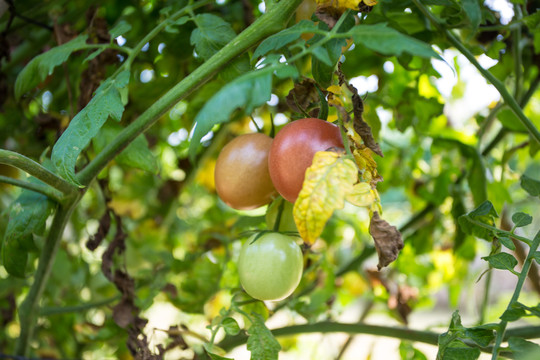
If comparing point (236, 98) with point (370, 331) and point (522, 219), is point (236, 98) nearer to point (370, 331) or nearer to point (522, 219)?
point (522, 219)

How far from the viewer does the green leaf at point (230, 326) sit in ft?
1.81

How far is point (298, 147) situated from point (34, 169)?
0.83 feet

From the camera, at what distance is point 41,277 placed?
2.08ft

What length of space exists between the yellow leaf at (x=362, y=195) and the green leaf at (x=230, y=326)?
247 millimetres

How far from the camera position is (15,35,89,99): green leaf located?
1.93 ft

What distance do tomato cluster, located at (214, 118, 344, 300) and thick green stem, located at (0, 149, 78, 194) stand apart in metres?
0.16

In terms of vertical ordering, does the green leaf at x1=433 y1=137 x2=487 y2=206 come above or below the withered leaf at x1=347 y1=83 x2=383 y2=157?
Result: above

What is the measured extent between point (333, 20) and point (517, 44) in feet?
1.57

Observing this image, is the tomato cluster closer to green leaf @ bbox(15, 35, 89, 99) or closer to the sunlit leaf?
the sunlit leaf

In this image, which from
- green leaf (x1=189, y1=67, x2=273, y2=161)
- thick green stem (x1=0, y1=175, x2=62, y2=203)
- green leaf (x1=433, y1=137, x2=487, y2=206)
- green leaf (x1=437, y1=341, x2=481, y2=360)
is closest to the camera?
green leaf (x1=189, y1=67, x2=273, y2=161)

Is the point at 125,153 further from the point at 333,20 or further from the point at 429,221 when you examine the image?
the point at 429,221

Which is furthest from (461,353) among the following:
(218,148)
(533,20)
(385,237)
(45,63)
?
(218,148)

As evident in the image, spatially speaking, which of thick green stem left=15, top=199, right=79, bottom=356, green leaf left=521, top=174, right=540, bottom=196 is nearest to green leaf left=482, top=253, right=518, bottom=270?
green leaf left=521, top=174, right=540, bottom=196

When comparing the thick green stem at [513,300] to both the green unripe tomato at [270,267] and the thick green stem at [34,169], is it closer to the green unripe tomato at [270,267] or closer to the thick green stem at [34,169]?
the green unripe tomato at [270,267]
